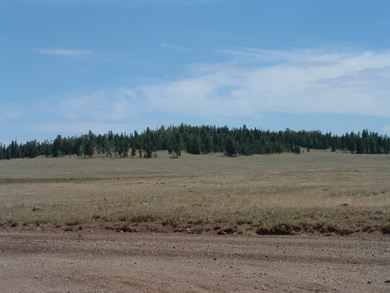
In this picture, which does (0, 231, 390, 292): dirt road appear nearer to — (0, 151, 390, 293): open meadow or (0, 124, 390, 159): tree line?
(0, 151, 390, 293): open meadow

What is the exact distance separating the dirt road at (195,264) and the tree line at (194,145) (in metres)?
119

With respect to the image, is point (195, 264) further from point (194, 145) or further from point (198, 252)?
point (194, 145)

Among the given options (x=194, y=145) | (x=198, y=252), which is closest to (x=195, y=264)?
(x=198, y=252)

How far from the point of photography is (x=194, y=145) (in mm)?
149000

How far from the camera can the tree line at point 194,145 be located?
461 ft

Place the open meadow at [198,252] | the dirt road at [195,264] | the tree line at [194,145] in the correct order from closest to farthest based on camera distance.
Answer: the dirt road at [195,264] → the open meadow at [198,252] → the tree line at [194,145]

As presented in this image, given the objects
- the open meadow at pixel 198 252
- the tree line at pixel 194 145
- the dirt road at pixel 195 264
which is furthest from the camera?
the tree line at pixel 194 145

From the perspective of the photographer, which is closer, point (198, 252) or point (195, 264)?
point (195, 264)

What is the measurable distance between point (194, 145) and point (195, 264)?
140 metres

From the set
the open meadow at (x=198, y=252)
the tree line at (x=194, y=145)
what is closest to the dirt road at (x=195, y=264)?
the open meadow at (x=198, y=252)

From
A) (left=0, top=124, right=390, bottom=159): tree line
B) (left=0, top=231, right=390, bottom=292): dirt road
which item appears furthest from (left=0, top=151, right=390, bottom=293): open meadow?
(left=0, top=124, right=390, bottom=159): tree line

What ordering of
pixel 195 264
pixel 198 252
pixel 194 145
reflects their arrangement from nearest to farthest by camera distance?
pixel 195 264, pixel 198 252, pixel 194 145

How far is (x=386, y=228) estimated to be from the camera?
11977 mm

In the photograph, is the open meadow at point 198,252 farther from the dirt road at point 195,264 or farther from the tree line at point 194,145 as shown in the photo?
the tree line at point 194,145
